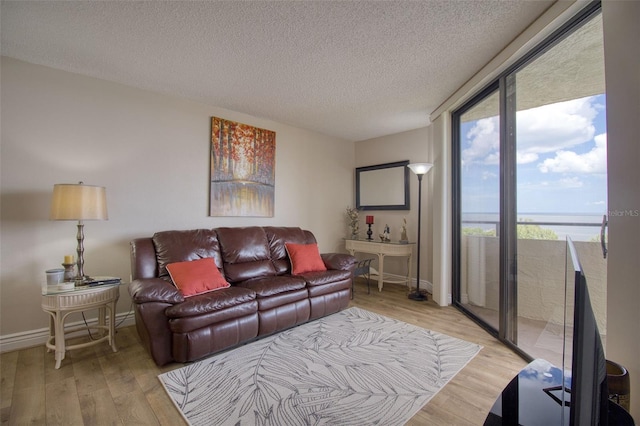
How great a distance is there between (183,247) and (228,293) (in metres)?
0.78

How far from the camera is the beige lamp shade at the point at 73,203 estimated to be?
2273mm

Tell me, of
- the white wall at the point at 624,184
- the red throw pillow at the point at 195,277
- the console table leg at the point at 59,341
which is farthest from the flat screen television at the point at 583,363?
the console table leg at the point at 59,341

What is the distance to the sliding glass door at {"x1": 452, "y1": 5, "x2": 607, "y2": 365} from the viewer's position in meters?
1.79

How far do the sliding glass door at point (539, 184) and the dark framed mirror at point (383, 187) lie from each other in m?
1.52

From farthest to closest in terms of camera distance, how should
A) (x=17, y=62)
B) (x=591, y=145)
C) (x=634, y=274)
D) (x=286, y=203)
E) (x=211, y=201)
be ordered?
(x=286, y=203), (x=211, y=201), (x=17, y=62), (x=591, y=145), (x=634, y=274)

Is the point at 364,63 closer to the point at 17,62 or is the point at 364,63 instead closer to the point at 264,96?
the point at 264,96

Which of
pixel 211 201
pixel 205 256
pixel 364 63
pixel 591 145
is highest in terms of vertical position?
pixel 364 63

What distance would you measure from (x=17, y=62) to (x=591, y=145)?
447cm

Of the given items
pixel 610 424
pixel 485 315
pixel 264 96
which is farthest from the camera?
pixel 264 96

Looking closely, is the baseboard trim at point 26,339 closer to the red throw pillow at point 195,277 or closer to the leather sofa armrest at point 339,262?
the red throw pillow at point 195,277

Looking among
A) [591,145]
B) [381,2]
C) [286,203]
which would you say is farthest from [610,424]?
[286,203]

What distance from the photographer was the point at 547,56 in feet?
7.04

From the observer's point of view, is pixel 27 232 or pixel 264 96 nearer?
pixel 27 232

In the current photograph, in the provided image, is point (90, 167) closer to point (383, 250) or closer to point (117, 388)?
point (117, 388)
